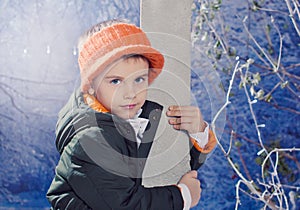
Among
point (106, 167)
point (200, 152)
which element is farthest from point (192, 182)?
point (106, 167)

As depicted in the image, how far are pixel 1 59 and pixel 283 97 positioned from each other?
203cm

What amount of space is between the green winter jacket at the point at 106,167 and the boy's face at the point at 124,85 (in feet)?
0.11

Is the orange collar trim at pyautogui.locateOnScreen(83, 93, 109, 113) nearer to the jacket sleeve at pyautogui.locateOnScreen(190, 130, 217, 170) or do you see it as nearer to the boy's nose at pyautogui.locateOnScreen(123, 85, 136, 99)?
the boy's nose at pyautogui.locateOnScreen(123, 85, 136, 99)

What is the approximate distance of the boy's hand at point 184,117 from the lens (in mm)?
1383

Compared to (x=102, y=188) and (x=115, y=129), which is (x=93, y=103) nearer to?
(x=115, y=129)

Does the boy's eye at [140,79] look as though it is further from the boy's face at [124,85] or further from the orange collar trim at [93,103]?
the orange collar trim at [93,103]

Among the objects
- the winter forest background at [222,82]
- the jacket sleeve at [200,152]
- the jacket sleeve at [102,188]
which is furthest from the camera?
the winter forest background at [222,82]

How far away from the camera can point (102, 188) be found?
1325 millimetres

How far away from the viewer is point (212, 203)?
3.76m

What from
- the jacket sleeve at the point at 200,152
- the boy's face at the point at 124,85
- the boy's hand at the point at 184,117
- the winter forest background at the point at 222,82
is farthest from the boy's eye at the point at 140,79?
the winter forest background at the point at 222,82

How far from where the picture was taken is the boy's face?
1.36 m

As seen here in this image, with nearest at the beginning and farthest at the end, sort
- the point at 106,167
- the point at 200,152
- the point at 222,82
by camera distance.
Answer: the point at 106,167 → the point at 200,152 → the point at 222,82

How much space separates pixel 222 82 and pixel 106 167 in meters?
Result: 2.24

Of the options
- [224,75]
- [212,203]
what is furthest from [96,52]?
[212,203]
